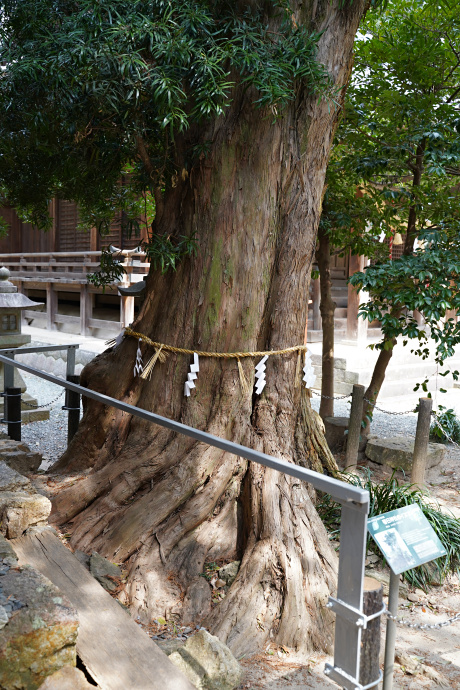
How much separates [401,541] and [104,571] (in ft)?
6.40

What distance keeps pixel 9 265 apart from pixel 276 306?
1317 centimetres

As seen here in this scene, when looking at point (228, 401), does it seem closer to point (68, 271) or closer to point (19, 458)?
point (19, 458)

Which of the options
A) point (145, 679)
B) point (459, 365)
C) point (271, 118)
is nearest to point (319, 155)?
point (271, 118)

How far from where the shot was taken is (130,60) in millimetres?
2943

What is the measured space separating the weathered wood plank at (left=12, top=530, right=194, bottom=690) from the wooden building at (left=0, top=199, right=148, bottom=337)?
8.92 metres

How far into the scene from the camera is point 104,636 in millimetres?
2158

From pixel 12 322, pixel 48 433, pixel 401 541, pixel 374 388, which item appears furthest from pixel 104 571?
pixel 12 322

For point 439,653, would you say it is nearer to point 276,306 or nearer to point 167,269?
point 276,306

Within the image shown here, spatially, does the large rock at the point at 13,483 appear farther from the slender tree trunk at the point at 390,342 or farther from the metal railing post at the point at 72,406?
the slender tree trunk at the point at 390,342

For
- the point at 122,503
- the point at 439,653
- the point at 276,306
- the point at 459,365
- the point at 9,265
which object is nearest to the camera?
the point at 439,653

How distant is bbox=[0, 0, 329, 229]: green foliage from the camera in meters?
3.04

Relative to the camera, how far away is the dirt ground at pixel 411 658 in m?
2.82

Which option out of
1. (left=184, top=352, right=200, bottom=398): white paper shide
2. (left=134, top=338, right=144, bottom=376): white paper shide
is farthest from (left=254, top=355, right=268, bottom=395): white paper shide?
(left=134, top=338, right=144, bottom=376): white paper shide

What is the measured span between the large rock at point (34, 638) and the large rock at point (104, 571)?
1.41 meters
